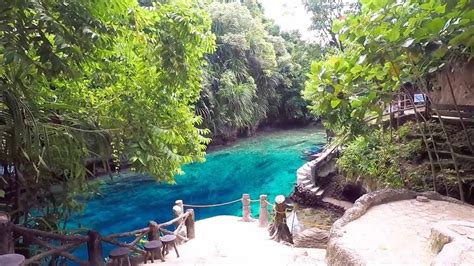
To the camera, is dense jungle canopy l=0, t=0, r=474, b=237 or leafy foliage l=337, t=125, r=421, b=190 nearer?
dense jungle canopy l=0, t=0, r=474, b=237

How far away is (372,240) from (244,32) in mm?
19495

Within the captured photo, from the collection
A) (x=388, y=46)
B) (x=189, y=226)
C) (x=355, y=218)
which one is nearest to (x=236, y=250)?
(x=189, y=226)

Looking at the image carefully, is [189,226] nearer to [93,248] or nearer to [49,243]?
[93,248]

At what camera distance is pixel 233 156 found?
A: 67.4 ft

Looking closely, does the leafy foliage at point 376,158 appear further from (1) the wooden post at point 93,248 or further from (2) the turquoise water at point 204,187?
(1) the wooden post at point 93,248

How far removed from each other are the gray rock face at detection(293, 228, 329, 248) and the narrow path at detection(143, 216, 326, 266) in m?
0.40

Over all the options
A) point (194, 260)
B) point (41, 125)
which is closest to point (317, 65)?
point (41, 125)

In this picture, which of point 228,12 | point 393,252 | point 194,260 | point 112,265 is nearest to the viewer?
point 393,252

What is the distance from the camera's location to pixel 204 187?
15266 millimetres

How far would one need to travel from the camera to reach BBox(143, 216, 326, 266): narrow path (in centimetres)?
543

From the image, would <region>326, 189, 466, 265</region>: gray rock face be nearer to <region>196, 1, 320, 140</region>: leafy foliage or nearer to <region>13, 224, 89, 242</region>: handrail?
<region>13, 224, 89, 242</region>: handrail

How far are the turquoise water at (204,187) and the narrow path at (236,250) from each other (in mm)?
3212

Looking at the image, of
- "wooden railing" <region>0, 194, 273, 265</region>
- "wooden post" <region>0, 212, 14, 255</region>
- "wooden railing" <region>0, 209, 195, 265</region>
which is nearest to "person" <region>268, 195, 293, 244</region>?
"wooden railing" <region>0, 194, 273, 265</region>

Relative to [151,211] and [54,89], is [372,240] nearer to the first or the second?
[54,89]
